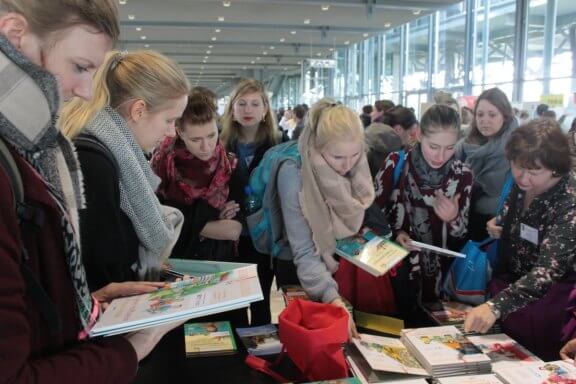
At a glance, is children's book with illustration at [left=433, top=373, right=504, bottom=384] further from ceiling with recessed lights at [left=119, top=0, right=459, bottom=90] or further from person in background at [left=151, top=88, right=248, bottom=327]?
ceiling with recessed lights at [left=119, top=0, right=459, bottom=90]

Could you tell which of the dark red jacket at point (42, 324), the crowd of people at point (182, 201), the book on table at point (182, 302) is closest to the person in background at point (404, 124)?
the crowd of people at point (182, 201)

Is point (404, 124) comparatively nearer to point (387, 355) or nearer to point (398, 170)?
point (398, 170)

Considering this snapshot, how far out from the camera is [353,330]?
1.41 meters

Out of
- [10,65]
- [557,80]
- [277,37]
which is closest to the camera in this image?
[10,65]

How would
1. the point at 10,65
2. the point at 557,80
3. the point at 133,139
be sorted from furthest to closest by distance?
1. the point at 557,80
2. the point at 133,139
3. the point at 10,65

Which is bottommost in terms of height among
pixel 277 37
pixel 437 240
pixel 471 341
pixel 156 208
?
pixel 471 341

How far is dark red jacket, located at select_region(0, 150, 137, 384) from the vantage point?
607mm

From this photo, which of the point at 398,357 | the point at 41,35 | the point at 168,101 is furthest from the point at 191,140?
the point at 41,35

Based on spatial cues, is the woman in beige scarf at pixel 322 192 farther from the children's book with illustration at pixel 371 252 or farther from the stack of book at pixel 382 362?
the stack of book at pixel 382 362

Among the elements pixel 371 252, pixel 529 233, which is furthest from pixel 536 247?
pixel 371 252

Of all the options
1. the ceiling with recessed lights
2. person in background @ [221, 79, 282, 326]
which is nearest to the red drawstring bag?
person in background @ [221, 79, 282, 326]

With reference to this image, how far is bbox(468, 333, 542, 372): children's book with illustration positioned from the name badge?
372mm

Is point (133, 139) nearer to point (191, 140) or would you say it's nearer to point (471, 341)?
point (191, 140)

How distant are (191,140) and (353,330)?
1.00 m
